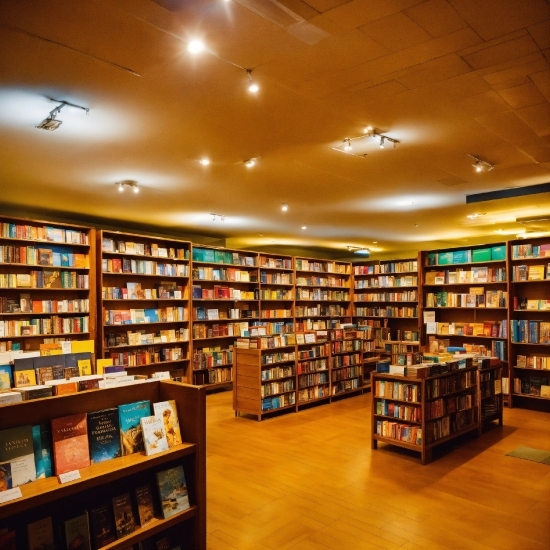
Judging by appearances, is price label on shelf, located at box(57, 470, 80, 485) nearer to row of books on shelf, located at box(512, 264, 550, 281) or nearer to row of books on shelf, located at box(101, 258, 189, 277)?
row of books on shelf, located at box(101, 258, 189, 277)

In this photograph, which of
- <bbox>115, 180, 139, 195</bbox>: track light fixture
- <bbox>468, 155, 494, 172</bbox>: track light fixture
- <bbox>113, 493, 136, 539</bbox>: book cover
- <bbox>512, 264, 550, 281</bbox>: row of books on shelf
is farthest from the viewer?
<bbox>512, 264, 550, 281</bbox>: row of books on shelf

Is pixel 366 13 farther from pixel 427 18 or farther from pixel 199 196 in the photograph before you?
pixel 199 196

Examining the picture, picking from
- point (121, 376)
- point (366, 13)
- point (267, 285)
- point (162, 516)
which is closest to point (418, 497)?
point (162, 516)

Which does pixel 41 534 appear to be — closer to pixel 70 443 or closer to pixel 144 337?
pixel 70 443

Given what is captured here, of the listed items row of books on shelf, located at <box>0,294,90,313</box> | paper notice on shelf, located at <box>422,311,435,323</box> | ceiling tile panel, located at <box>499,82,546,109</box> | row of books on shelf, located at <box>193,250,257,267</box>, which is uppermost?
ceiling tile panel, located at <box>499,82,546,109</box>

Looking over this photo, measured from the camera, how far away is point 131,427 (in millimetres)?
2645

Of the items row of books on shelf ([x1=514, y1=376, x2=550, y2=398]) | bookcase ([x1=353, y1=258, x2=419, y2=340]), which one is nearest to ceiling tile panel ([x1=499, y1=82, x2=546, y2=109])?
row of books on shelf ([x1=514, y1=376, x2=550, y2=398])

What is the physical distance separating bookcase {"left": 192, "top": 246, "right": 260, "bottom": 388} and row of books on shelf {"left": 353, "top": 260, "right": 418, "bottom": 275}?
2.85 meters

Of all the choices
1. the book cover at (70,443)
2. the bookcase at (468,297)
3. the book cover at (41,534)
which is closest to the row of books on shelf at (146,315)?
the bookcase at (468,297)

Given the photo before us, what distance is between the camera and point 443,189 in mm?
6625

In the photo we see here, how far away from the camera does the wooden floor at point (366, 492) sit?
3.23m

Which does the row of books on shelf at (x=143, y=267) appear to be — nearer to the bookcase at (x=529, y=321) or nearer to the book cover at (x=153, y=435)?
the book cover at (x=153, y=435)

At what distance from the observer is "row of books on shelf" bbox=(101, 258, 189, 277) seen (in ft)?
24.5

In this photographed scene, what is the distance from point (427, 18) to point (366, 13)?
0.36 m
